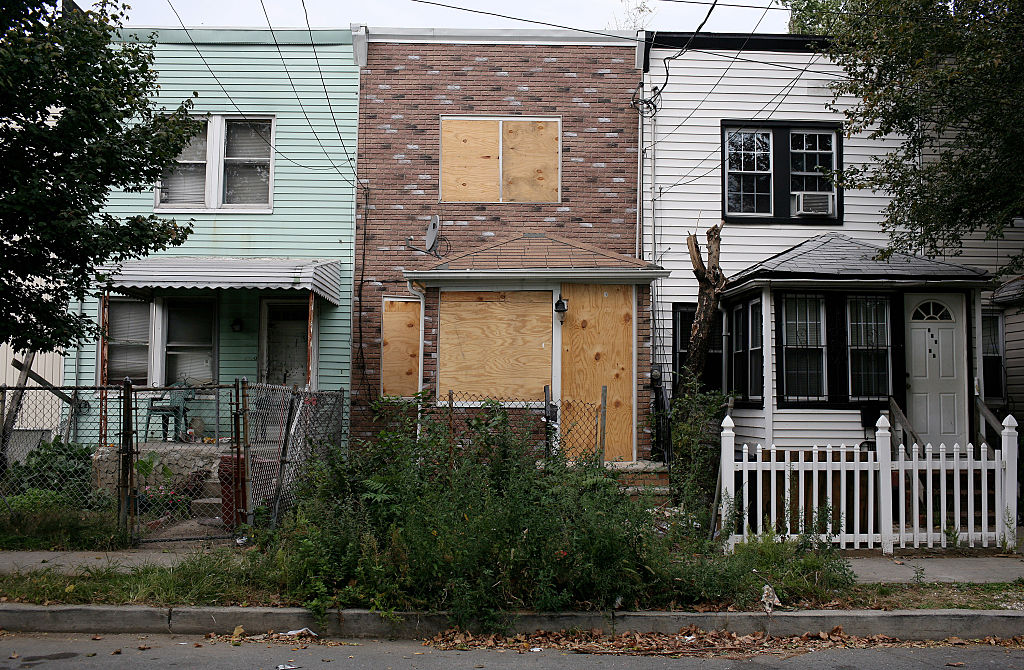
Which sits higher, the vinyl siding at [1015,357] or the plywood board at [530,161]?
the plywood board at [530,161]

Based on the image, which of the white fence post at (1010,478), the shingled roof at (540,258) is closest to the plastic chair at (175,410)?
the shingled roof at (540,258)

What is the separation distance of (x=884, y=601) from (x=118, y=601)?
647cm

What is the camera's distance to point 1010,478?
27.2 feet

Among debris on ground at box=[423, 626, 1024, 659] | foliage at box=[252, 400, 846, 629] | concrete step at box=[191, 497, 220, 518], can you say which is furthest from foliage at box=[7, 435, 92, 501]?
debris on ground at box=[423, 626, 1024, 659]

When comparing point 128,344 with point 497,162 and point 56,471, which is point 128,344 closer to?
point 56,471

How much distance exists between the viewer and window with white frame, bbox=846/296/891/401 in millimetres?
11273

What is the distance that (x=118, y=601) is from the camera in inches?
253

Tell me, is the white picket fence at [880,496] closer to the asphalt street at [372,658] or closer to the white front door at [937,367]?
the asphalt street at [372,658]

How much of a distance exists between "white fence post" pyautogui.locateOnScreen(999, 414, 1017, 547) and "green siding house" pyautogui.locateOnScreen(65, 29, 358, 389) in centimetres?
959

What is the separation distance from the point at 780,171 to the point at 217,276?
9.75 m

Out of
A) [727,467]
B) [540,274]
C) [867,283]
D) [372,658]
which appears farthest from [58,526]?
[867,283]

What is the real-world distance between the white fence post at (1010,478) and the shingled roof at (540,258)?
4671 mm

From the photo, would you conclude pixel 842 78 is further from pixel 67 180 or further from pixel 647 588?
pixel 67 180

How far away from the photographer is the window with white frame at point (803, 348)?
11180 millimetres
